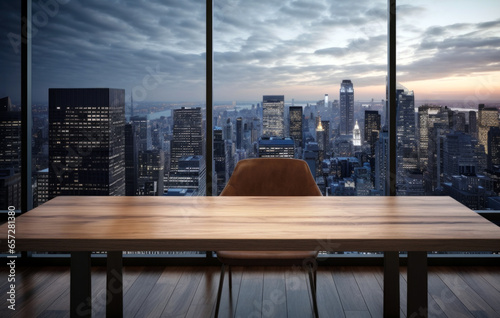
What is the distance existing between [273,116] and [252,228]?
Answer: 1894 millimetres

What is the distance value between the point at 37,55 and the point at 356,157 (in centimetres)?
248

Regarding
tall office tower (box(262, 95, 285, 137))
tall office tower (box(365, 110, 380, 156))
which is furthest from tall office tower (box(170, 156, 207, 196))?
tall office tower (box(365, 110, 380, 156))

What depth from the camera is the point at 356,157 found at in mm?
3432

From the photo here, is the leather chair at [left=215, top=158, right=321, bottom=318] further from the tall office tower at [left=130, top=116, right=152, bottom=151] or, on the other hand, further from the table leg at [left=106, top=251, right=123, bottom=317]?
the tall office tower at [left=130, top=116, right=152, bottom=151]

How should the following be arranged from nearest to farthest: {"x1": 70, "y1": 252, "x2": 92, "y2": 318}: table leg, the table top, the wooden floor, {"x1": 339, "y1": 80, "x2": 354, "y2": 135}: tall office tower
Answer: the table top < {"x1": 70, "y1": 252, "x2": 92, "y2": 318}: table leg < the wooden floor < {"x1": 339, "y1": 80, "x2": 354, "y2": 135}: tall office tower

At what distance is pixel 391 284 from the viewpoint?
2.46 m

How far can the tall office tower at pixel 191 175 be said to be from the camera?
135 inches

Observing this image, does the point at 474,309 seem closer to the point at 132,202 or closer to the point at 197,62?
the point at 132,202

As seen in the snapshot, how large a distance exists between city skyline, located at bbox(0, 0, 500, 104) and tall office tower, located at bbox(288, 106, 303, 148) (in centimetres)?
10

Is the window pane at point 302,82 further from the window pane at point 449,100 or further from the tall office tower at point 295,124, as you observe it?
the window pane at point 449,100

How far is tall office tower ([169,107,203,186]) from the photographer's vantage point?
3.49 metres

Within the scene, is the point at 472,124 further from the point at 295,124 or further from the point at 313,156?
the point at 295,124

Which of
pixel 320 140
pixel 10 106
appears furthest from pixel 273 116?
pixel 10 106

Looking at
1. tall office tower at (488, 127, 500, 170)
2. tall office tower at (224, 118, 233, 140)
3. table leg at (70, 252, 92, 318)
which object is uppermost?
tall office tower at (224, 118, 233, 140)
